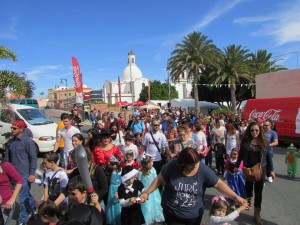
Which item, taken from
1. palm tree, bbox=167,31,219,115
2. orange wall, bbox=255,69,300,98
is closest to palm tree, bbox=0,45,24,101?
orange wall, bbox=255,69,300,98

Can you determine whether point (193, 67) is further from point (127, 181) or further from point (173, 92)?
point (173, 92)

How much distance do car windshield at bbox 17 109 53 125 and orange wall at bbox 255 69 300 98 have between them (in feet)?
54.7

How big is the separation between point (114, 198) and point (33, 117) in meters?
8.83

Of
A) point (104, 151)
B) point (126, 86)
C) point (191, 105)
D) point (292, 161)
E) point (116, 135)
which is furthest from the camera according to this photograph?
point (126, 86)

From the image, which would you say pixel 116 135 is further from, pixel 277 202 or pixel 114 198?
pixel 277 202

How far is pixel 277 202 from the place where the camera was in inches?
248

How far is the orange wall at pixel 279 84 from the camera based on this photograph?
2142 cm

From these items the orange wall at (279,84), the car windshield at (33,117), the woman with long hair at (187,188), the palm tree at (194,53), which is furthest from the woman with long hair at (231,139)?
the palm tree at (194,53)

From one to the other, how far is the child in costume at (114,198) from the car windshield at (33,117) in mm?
8170

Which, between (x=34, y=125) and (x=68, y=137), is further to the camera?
(x=34, y=125)

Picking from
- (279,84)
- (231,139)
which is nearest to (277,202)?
(231,139)

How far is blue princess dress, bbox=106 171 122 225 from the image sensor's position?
471cm

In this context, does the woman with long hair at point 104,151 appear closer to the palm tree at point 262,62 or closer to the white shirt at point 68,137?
the white shirt at point 68,137

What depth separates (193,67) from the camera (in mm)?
34125
